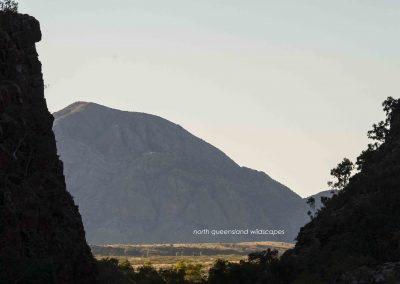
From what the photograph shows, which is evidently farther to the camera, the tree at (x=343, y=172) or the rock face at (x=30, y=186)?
the tree at (x=343, y=172)

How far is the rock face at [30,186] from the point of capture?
236ft

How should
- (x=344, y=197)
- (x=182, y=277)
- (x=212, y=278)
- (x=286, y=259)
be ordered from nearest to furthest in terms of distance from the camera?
(x=286, y=259)
(x=212, y=278)
(x=344, y=197)
(x=182, y=277)

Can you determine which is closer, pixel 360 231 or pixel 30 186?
pixel 30 186

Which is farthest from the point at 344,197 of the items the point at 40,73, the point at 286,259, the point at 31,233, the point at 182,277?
the point at 31,233

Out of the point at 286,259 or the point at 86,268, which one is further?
the point at 286,259

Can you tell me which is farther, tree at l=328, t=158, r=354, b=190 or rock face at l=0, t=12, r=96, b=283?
tree at l=328, t=158, r=354, b=190

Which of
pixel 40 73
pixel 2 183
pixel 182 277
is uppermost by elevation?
pixel 40 73

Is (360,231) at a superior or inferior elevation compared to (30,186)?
inferior

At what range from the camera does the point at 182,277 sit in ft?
538

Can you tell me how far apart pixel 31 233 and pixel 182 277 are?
297ft

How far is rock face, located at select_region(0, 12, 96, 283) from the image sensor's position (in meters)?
72.1

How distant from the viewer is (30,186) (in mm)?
82812

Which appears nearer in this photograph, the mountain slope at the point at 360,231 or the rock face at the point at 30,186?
the rock face at the point at 30,186

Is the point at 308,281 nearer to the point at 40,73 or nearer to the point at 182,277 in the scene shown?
the point at 40,73
